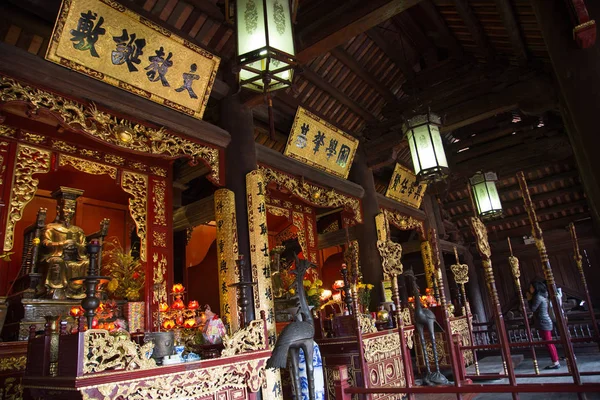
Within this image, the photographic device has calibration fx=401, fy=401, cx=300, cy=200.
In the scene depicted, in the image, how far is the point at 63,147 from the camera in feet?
15.6

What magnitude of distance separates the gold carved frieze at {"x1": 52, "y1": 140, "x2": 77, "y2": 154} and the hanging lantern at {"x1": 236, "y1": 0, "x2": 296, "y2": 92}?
281 cm

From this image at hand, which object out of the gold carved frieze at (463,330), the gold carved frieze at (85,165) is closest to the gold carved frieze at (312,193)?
the gold carved frieze at (85,165)

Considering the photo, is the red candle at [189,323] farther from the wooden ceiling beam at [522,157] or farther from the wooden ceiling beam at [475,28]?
the wooden ceiling beam at [522,157]

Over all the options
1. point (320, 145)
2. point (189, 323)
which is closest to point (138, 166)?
point (189, 323)

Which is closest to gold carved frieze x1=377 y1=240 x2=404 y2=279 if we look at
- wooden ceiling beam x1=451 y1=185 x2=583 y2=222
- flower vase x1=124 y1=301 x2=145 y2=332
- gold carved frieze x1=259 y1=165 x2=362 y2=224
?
gold carved frieze x1=259 y1=165 x2=362 y2=224

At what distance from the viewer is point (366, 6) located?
14.3 ft

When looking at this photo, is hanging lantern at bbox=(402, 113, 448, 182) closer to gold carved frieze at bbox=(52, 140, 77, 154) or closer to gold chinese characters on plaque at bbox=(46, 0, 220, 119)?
gold chinese characters on plaque at bbox=(46, 0, 220, 119)

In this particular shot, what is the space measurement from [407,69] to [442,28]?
3.61 ft

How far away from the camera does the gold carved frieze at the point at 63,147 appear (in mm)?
4680

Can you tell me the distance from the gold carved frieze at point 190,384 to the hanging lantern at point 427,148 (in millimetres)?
3134

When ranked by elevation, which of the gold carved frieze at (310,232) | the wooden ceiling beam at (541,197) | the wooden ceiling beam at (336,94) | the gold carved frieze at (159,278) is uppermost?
the wooden ceiling beam at (336,94)

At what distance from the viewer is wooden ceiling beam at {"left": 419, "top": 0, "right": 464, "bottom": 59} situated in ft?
19.9

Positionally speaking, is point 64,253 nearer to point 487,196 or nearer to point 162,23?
point 162,23

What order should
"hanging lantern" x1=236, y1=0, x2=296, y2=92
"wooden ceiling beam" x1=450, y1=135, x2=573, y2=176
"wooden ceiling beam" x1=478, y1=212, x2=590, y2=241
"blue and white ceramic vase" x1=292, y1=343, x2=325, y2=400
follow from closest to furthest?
"hanging lantern" x1=236, y1=0, x2=296, y2=92
"blue and white ceramic vase" x1=292, y1=343, x2=325, y2=400
"wooden ceiling beam" x1=450, y1=135, x2=573, y2=176
"wooden ceiling beam" x1=478, y1=212, x2=590, y2=241
